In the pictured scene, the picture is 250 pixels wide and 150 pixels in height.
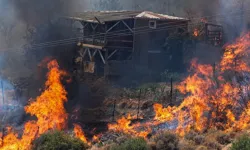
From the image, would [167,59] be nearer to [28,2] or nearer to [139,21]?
[139,21]

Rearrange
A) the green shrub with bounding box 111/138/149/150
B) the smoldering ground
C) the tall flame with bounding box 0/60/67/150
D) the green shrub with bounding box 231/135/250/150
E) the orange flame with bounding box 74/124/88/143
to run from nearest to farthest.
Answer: the green shrub with bounding box 231/135/250/150 < the green shrub with bounding box 111/138/149/150 < the tall flame with bounding box 0/60/67/150 < the orange flame with bounding box 74/124/88/143 < the smoldering ground

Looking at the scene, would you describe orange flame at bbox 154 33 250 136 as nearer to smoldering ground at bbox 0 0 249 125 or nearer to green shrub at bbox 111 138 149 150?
green shrub at bbox 111 138 149 150

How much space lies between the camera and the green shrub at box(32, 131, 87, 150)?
1583 cm


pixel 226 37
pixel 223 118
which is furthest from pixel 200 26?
pixel 223 118

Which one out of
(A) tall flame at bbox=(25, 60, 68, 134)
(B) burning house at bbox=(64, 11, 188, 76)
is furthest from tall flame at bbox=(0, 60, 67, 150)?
(B) burning house at bbox=(64, 11, 188, 76)

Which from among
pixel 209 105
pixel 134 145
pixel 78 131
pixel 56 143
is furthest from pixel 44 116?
pixel 209 105

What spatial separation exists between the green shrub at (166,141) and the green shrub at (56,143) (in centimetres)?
340

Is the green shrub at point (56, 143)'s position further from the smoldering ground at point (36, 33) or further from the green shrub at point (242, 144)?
the smoldering ground at point (36, 33)

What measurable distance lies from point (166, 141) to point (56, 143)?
470 cm

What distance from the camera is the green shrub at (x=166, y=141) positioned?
15.3 meters

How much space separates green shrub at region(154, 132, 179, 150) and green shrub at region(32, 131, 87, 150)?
3.40 m

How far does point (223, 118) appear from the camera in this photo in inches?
760

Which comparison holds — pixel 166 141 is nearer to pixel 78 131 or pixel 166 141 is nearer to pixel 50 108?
pixel 78 131

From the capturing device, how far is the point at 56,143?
1586cm
